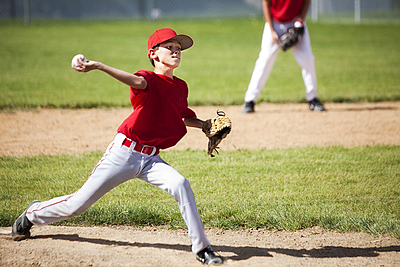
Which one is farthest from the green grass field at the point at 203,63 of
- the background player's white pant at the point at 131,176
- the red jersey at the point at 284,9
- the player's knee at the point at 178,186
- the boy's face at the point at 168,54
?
the player's knee at the point at 178,186

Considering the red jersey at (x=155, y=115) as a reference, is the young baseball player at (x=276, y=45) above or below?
above

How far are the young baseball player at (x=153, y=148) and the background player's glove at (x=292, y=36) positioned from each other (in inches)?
163

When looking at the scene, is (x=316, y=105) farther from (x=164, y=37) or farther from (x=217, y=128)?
(x=164, y=37)

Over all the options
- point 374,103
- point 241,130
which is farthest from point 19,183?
point 374,103

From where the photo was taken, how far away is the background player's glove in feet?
23.0

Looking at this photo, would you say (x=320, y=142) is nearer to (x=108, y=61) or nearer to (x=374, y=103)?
(x=374, y=103)

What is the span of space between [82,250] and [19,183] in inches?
65.7

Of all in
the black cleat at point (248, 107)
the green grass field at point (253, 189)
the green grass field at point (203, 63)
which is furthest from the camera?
the green grass field at point (203, 63)

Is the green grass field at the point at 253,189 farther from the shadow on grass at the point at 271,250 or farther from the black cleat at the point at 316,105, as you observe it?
the black cleat at the point at 316,105

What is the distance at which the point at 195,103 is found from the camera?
8016mm

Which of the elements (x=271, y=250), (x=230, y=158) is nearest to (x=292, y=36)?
(x=230, y=158)

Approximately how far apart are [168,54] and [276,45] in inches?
172

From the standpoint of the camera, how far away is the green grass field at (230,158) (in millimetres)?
3908

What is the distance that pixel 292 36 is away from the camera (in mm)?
7074
